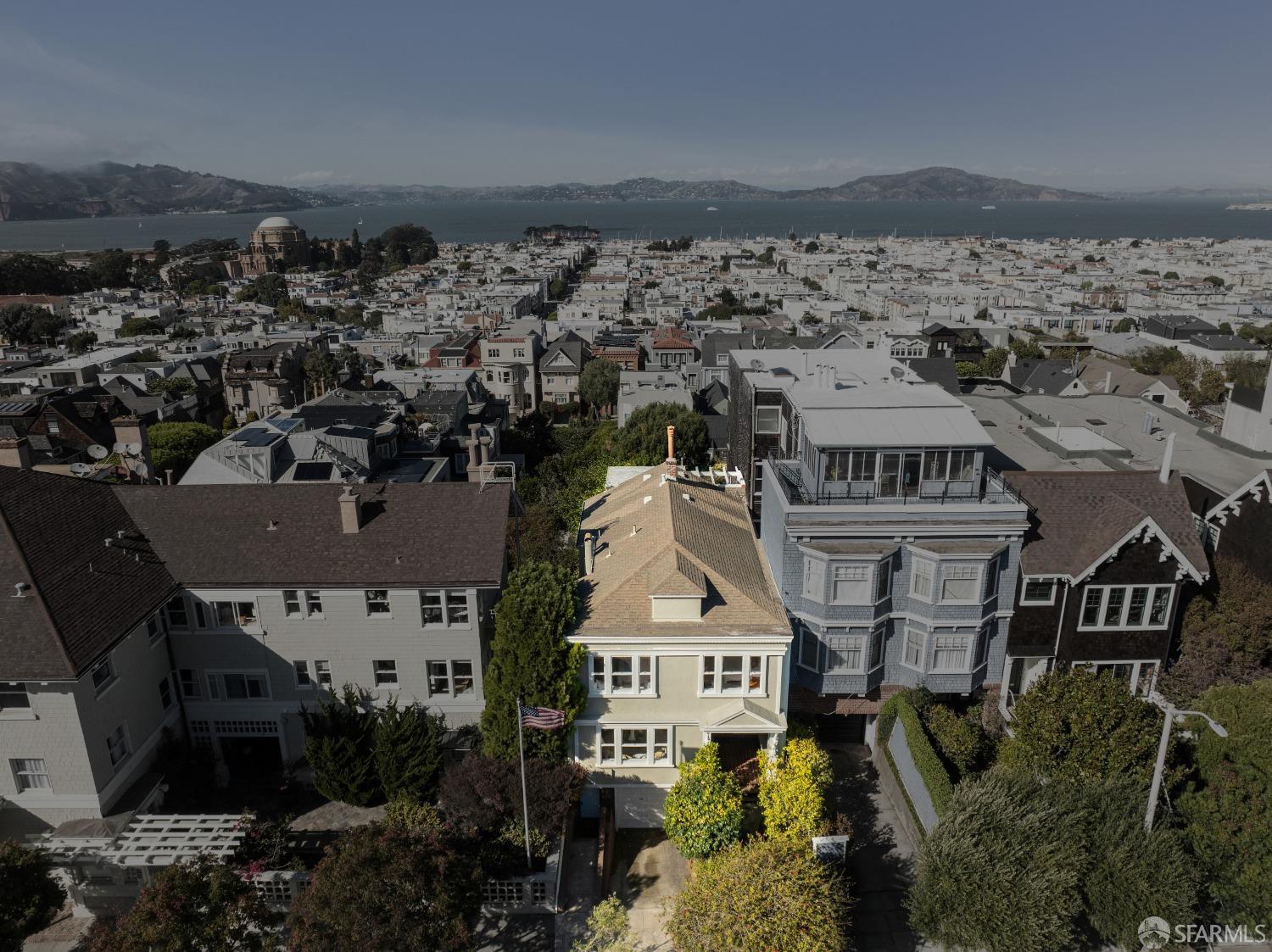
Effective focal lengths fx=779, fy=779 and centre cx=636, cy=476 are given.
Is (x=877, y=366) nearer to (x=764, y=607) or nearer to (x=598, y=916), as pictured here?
(x=764, y=607)

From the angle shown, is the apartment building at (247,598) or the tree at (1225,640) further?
the tree at (1225,640)

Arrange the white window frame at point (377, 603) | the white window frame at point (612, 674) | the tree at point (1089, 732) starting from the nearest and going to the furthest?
the tree at point (1089, 732) → the white window frame at point (612, 674) → the white window frame at point (377, 603)

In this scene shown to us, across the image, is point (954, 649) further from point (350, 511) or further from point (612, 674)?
point (350, 511)

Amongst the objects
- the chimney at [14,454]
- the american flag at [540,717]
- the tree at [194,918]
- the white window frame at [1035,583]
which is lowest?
the tree at [194,918]

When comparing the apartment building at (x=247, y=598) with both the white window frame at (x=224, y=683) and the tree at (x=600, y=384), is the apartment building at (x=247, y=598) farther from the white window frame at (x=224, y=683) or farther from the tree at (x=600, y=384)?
the tree at (x=600, y=384)

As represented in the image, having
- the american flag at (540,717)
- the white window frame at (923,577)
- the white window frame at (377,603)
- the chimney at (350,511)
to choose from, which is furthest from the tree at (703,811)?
the chimney at (350,511)

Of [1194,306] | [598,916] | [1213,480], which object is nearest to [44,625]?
[598,916]

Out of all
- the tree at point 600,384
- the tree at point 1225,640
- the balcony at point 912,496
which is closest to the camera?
the balcony at point 912,496
